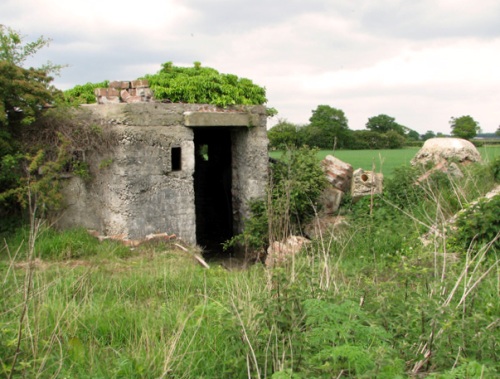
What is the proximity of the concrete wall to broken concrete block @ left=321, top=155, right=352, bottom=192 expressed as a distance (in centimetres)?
252

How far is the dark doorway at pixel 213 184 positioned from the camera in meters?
12.6

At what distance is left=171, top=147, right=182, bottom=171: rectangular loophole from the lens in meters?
8.73

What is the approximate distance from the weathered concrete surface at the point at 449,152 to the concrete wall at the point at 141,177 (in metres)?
4.88

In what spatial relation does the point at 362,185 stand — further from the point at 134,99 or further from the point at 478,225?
the point at 134,99

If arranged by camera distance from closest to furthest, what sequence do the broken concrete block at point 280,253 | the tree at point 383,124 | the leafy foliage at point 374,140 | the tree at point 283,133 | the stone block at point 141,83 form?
the broken concrete block at point 280,253 < the stone block at point 141,83 < the tree at point 283,133 < the leafy foliage at point 374,140 < the tree at point 383,124

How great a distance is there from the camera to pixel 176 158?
348 inches

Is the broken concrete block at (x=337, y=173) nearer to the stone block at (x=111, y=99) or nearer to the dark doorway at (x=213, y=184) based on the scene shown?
the dark doorway at (x=213, y=184)

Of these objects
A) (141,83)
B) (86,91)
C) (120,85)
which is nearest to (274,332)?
(141,83)

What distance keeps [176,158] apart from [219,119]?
98 centimetres

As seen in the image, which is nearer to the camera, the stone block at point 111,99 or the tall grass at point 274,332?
the tall grass at point 274,332

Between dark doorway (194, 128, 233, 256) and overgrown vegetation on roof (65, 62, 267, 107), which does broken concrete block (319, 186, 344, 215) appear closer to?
overgrown vegetation on roof (65, 62, 267, 107)

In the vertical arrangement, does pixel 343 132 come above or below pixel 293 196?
above

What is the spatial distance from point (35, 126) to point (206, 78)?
113 inches

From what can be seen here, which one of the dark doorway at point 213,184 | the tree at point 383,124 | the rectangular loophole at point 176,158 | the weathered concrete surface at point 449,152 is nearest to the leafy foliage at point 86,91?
the rectangular loophole at point 176,158
